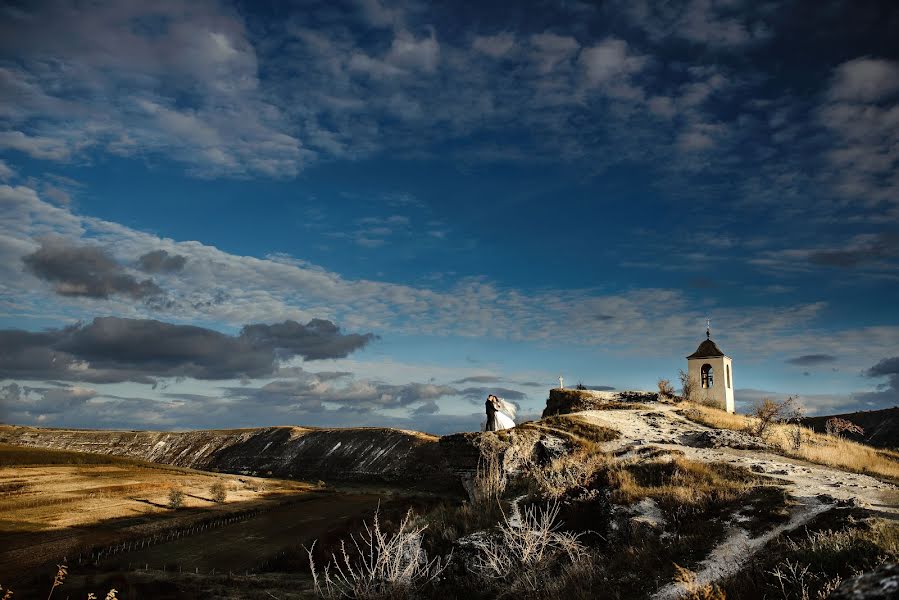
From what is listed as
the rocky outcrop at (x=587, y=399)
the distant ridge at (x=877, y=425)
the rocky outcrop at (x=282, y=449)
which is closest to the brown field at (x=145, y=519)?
the rocky outcrop at (x=282, y=449)

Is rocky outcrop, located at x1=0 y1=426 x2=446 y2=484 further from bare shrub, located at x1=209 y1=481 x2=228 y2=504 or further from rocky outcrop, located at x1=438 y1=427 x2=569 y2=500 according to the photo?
rocky outcrop, located at x1=438 y1=427 x2=569 y2=500

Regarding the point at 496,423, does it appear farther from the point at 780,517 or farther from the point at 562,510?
the point at 780,517

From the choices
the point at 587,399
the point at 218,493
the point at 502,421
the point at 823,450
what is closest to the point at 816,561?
the point at 823,450

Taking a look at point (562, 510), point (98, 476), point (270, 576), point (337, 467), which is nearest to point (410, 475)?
point (337, 467)

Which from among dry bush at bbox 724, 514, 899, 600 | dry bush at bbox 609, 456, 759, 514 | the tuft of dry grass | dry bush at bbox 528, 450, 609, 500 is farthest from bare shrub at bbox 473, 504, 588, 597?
→ the tuft of dry grass

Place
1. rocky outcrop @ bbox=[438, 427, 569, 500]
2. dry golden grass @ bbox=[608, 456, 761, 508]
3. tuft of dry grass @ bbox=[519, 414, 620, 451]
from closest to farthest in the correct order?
1. dry golden grass @ bbox=[608, 456, 761, 508]
2. rocky outcrop @ bbox=[438, 427, 569, 500]
3. tuft of dry grass @ bbox=[519, 414, 620, 451]

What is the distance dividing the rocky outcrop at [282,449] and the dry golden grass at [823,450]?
48385mm

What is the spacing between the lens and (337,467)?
92.2m

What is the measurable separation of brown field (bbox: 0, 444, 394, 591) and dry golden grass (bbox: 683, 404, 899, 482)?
27.2 meters

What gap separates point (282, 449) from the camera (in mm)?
110188

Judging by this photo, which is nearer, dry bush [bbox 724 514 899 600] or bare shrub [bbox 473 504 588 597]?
dry bush [bbox 724 514 899 600]

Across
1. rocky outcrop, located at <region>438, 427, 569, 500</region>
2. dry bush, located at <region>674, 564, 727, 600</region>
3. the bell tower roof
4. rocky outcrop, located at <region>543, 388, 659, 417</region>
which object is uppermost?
the bell tower roof

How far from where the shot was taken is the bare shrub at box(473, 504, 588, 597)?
41.4 ft

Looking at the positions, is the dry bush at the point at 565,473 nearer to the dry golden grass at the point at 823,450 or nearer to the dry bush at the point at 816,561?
the dry bush at the point at 816,561
